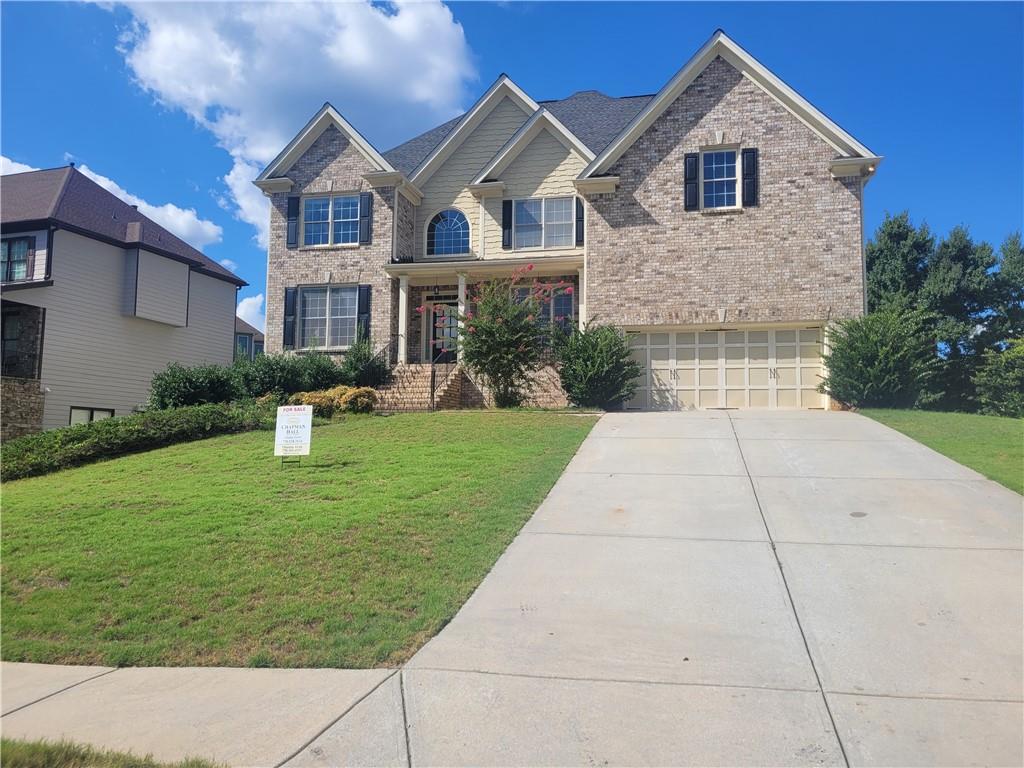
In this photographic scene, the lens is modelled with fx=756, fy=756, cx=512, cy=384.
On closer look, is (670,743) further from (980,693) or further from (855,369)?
(855,369)

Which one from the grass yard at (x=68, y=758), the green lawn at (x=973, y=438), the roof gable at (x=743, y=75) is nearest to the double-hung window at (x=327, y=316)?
the roof gable at (x=743, y=75)

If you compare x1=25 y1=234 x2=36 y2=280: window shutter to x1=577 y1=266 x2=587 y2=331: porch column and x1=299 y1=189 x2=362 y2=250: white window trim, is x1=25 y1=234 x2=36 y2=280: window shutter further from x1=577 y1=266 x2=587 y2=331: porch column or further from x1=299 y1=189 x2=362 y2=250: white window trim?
x1=577 y1=266 x2=587 y2=331: porch column

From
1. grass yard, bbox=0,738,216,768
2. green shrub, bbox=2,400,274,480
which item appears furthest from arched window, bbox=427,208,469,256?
grass yard, bbox=0,738,216,768

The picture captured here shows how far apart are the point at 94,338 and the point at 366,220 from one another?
937 cm

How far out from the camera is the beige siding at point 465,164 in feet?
74.8

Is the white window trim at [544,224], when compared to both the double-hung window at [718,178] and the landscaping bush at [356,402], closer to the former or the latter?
the double-hung window at [718,178]

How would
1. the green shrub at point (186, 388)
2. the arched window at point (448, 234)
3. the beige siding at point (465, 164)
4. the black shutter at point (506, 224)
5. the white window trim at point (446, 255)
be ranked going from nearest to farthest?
the green shrub at point (186, 388)
the black shutter at point (506, 224)
the white window trim at point (446, 255)
the arched window at point (448, 234)
the beige siding at point (465, 164)

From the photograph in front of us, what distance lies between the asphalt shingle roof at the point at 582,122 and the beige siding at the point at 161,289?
27.9 ft

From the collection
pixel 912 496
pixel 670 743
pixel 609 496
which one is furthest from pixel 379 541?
pixel 912 496

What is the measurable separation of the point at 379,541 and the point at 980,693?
4948 millimetres

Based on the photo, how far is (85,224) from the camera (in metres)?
23.4

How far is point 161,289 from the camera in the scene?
2567cm

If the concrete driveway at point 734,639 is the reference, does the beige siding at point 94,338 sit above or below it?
above

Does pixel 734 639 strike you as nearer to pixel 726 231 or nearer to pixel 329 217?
pixel 726 231
